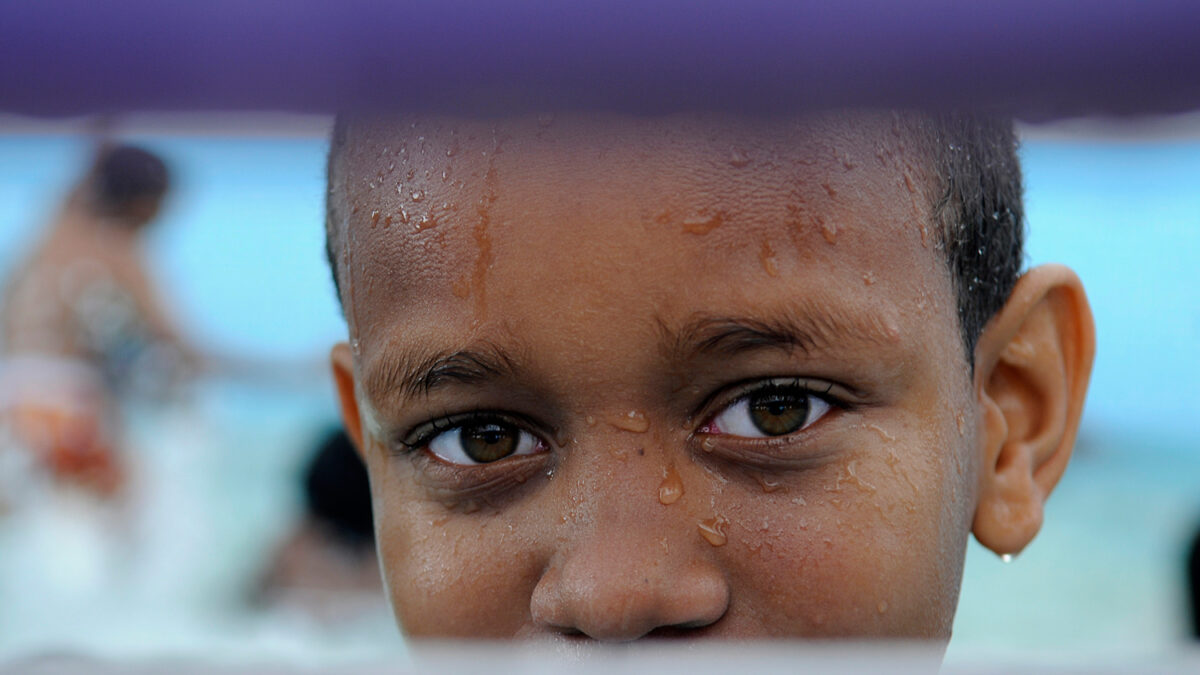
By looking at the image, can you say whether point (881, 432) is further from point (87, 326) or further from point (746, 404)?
point (87, 326)

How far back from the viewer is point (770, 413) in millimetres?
1193

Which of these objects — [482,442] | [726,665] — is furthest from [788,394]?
[726,665]

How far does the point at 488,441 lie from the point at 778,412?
0.33 metres

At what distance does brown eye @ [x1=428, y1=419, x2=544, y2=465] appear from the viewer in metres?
1.25

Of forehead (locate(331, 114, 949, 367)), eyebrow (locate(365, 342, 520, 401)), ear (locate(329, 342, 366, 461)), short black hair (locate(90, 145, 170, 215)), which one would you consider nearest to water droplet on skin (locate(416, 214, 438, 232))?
forehead (locate(331, 114, 949, 367))

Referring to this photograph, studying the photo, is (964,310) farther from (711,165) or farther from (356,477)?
(356,477)

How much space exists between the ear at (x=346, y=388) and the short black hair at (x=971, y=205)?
0.15 meters

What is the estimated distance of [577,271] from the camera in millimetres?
1111

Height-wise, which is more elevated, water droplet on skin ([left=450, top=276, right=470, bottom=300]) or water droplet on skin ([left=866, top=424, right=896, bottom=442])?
water droplet on skin ([left=450, top=276, right=470, bottom=300])

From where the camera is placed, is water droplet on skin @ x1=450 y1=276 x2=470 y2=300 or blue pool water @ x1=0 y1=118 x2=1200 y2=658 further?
blue pool water @ x1=0 y1=118 x2=1200 y2=658

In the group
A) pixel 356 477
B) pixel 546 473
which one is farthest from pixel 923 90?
pixel 356 477

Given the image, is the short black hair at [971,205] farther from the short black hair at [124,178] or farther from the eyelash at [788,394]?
the short black hair at [124,178]

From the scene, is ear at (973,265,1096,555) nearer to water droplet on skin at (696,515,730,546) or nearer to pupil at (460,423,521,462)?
water droplet on skin at (696,515,730,546)

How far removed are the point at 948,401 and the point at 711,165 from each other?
39 cm
